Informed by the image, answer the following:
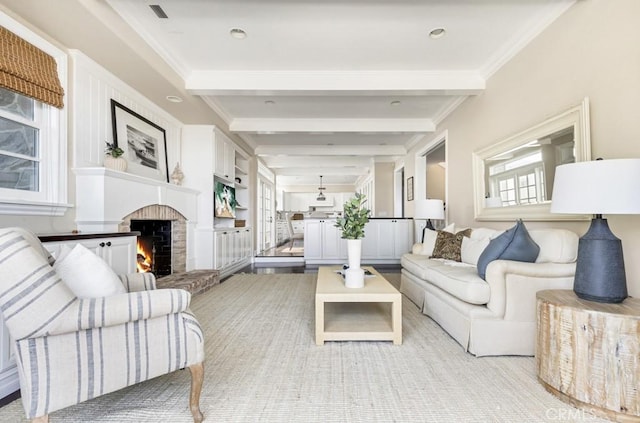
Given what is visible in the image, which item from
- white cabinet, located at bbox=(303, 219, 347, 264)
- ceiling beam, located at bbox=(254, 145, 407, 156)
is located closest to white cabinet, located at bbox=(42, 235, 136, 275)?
white cabinet, located at bbox=(303, 219, 347, 264)

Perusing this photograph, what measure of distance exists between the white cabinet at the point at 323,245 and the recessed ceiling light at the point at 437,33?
4.03 metres

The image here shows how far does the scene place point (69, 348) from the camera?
117cm

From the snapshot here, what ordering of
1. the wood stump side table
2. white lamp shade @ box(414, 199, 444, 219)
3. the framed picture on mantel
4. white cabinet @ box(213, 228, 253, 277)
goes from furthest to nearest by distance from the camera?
the framed picture on mantel, white cabinet @ box(213, 228, 253, 277), white lamp shade @ box(414, 199, 444, 219), the wood stump side table

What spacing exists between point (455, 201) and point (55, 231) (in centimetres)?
462

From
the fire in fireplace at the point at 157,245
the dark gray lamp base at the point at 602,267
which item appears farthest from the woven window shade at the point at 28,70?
the dark gray lamp base at the point at 602,267

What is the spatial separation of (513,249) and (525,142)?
4.01 feet

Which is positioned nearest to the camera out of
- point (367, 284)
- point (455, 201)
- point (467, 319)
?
point (467, 319)

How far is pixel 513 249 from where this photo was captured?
2.16 meters

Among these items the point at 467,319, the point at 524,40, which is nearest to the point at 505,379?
the point at 467,319

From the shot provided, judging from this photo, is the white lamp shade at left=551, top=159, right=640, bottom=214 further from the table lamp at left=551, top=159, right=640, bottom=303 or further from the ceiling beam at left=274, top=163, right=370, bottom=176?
the ceiling beam at left=274, top=163, right=370, bottom=176

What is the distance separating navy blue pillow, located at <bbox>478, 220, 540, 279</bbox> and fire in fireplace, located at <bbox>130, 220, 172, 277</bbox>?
3899 mm

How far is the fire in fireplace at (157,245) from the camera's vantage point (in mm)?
3979

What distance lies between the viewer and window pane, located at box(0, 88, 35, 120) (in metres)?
1.97

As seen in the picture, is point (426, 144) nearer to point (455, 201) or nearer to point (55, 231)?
point (455, 201)
